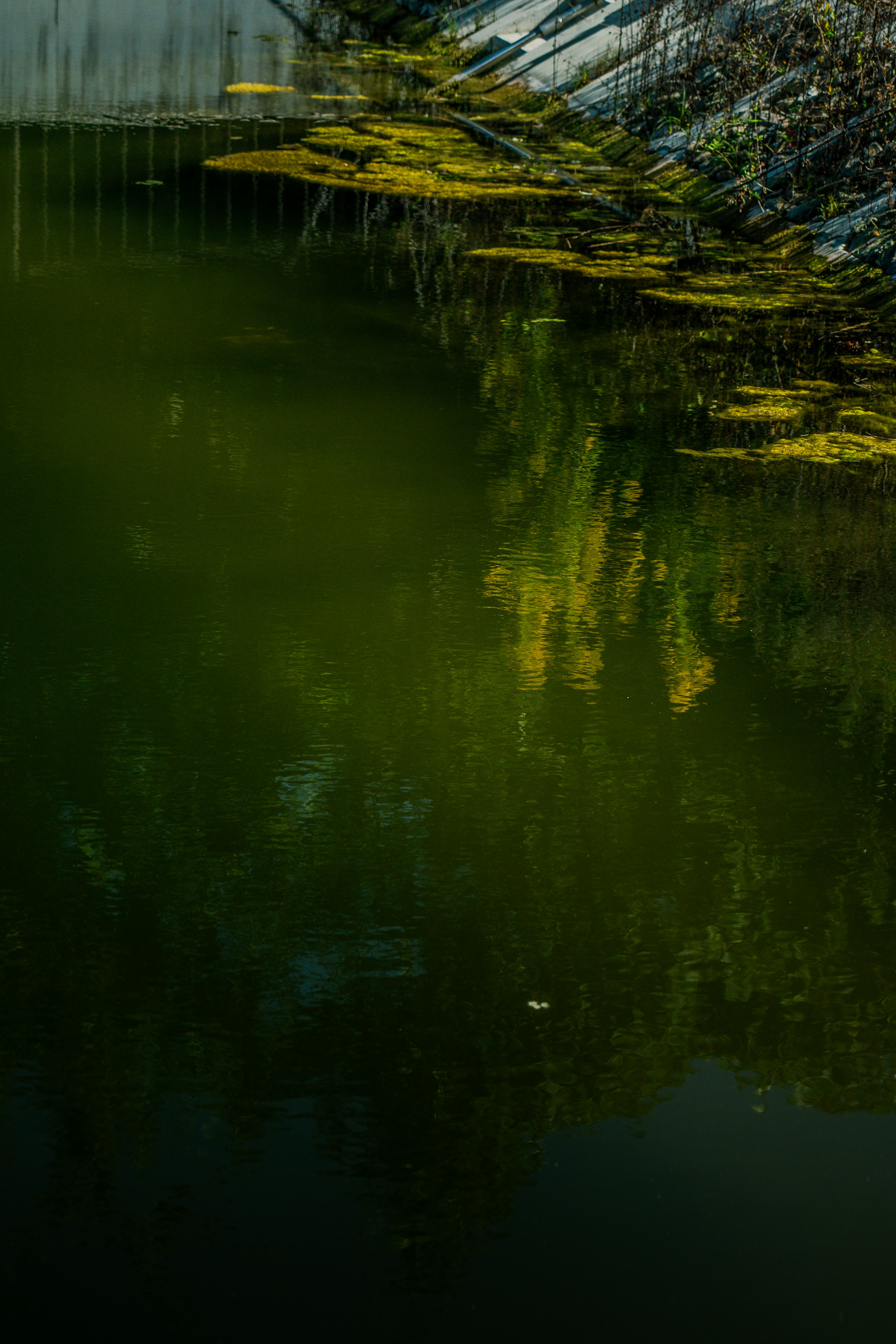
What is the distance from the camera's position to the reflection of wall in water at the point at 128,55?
966 centimetres

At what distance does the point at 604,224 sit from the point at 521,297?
1.58 metres

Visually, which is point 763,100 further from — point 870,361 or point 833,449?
point 833,449

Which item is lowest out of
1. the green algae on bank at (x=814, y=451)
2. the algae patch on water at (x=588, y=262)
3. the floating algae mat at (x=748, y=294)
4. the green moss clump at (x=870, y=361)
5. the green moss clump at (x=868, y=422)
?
the green algae on bank at (x=814, y=451)

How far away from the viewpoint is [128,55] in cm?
1182

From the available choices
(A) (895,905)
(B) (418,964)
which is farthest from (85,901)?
(A) (895,905)

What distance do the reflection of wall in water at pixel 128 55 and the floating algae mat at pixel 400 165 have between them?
137 cm

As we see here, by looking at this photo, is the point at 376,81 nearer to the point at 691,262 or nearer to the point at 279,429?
the point at 691,262

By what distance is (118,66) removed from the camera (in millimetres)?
11195

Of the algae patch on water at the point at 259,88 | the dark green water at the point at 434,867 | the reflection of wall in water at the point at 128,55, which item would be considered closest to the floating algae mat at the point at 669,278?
the dark green water at the point at 434,867

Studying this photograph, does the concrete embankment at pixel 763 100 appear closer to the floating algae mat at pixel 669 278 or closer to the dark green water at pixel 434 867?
the floating algae mat at pixel 669 278

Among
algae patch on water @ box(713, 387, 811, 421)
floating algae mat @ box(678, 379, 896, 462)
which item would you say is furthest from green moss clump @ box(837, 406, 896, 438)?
algae patch on water @ box(713, 387, 811, 421)

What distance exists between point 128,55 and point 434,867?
11144 millimetres

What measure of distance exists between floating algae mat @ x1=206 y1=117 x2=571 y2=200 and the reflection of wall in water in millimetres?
1375

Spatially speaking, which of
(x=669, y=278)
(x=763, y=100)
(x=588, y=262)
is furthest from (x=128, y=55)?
(x=669, y=278)
